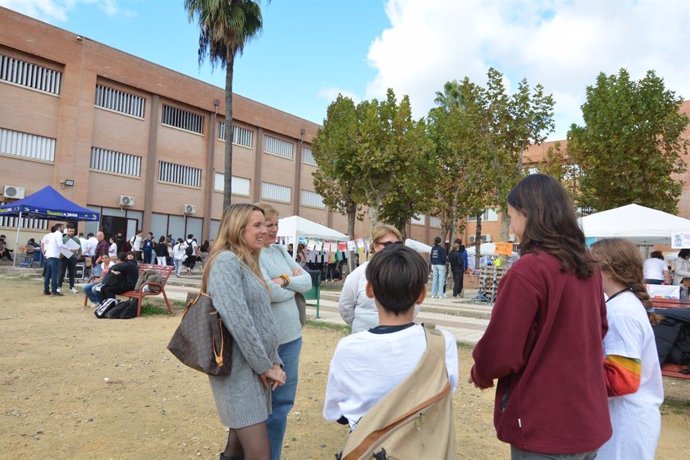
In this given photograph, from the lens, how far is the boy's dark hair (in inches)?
76.0

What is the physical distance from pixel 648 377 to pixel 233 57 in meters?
19.8

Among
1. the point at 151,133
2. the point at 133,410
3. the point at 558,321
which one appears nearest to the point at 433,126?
the point at 151,133

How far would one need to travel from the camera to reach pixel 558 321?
1738 millimetres

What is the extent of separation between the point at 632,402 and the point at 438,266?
1425 cm

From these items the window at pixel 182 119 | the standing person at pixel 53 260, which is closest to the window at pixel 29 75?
the window at pixel 182 119

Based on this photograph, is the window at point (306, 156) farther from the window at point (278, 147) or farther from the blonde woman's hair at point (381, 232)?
the blonde woman's hair at point (381, 232)

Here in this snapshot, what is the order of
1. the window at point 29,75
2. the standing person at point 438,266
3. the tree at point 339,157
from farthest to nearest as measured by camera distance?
the window at point 29,75, the tree at point 339,157, the standing person at point 438,266

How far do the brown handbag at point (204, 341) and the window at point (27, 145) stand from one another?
25.4 m

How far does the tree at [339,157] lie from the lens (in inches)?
813

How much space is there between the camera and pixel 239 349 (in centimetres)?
243

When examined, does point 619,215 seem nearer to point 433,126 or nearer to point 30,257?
point 433,126

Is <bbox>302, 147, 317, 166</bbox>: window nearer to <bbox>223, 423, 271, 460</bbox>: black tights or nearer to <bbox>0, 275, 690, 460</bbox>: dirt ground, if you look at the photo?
<bbox>0, 275, 690, 460</bbox>: dirt ground

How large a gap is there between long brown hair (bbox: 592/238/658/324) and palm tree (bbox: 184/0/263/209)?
701 inches

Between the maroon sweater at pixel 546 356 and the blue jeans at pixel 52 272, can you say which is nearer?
the maroon sweater at pixel 546 356
